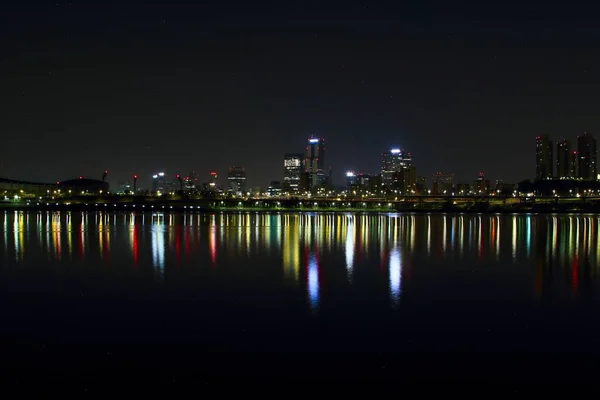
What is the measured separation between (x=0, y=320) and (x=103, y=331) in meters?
2.27

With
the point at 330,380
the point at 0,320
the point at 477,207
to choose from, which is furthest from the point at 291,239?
the point at 477,207

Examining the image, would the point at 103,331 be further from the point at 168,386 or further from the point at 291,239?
the point at 291,239

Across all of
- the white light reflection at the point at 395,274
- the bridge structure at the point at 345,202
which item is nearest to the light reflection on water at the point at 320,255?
the white light reflection at the point at 395,274

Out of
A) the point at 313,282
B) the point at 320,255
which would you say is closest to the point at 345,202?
the point at 320,255

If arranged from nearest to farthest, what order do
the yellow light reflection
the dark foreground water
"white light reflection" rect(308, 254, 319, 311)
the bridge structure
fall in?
the dark foreground water, "white light reflection" rect(308, 254, 319, 311), the yellow light reflection, the bridge structure

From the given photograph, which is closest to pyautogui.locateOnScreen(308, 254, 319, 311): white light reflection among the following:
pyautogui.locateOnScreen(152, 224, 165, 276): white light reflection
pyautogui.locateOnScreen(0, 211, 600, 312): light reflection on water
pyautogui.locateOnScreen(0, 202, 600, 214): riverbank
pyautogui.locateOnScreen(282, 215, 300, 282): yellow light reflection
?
pyautogui.locateOnScreen(0, 211, 600, 312): light reflection on water

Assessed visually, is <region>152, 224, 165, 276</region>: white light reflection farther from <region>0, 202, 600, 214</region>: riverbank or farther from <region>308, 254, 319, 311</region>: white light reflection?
<region>0, 202, 600, 214</region>: riverbank

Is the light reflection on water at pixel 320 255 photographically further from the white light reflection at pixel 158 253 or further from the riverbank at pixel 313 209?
the riverbank at pixel 313 209

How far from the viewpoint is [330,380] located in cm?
802

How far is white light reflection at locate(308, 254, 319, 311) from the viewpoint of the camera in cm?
1322

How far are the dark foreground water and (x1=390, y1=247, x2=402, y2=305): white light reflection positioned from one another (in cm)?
7

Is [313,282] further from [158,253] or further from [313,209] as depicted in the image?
[313,209]

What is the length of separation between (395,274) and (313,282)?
303 centimetres

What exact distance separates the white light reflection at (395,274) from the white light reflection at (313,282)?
5.68 feet
